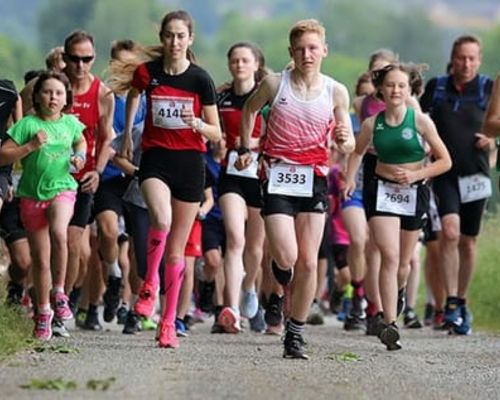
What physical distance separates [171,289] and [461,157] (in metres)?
4.69

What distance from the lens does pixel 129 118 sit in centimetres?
1464

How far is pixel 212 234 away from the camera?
1830 centimetres

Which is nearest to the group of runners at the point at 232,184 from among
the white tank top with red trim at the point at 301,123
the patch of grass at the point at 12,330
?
the white tank top with red trim at the point at 301,123

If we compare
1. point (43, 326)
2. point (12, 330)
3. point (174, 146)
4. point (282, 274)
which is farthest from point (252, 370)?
point (43, 326)

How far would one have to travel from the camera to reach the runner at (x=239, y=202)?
55.3ft

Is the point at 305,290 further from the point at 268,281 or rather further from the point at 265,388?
the point at 268,281

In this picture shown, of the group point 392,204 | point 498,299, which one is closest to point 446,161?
point 392,204

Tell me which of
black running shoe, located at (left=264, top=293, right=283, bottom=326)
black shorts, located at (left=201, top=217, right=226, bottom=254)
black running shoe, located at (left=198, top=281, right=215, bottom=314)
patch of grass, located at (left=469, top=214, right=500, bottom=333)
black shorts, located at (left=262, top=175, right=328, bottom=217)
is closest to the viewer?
black shorts, located at (left=262, top=175, right=328, bottom=217)

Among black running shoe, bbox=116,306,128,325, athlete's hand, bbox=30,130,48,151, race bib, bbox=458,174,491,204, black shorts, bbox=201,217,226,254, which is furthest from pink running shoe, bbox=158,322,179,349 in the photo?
race bib, bbox=458,174,491,204

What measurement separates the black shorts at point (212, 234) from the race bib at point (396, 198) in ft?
9.98

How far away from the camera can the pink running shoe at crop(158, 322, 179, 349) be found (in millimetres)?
13984

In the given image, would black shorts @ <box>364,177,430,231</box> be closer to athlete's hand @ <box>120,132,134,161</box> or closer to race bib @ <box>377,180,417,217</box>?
race bib @ <box>377,180,417,217</box>

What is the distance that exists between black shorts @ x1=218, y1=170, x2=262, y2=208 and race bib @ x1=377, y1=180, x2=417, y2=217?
167 cm

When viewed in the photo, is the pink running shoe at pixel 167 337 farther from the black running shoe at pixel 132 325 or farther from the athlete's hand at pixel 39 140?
the black running shoe at pixel 132 325
